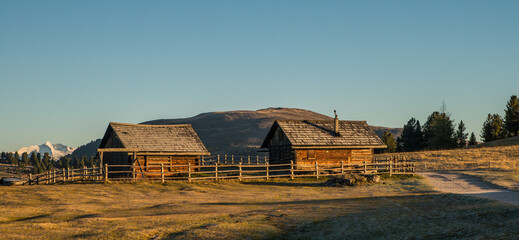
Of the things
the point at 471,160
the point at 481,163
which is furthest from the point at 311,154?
the point at 471,160

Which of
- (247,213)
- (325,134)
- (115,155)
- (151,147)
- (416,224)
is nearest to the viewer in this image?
(416,224)

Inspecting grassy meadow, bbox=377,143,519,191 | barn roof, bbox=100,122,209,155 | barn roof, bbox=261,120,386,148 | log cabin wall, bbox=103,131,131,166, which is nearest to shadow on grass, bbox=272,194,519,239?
grassy meadow, bbox=377,143,519,191

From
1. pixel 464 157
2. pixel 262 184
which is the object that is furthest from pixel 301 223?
pixel 464 157

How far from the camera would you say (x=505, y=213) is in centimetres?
1705

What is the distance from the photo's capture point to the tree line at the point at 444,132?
273 ft

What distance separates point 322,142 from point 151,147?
529 inches

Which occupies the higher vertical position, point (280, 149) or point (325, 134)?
point (325, 134)

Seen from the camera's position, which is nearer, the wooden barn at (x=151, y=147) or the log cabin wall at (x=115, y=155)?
the wooden barn at (x=151, y=147)

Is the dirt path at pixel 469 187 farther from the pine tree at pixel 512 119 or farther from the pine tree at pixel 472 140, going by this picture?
the pine tree at pixel 472 140

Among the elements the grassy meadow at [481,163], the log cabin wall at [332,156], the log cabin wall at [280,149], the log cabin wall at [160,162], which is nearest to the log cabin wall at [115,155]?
the log cabin wall at [160,162]

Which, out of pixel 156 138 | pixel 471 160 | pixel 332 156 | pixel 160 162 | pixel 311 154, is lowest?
pixel 471 160

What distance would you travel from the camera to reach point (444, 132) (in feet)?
273

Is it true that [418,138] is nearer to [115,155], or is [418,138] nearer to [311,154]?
[311,154]

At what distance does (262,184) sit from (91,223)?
644 inches
